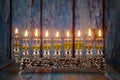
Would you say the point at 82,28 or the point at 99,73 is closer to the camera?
the point at 99,73

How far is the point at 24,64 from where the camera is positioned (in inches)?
326

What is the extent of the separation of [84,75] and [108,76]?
0.73 m

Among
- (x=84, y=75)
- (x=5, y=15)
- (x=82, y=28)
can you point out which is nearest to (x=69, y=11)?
(x=82, y=28)

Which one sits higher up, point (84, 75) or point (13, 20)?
point (13, 20)

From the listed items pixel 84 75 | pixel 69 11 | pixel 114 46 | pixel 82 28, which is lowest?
pixel 84 75

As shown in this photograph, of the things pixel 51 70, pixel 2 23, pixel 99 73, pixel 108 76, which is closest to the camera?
pixel 108 76

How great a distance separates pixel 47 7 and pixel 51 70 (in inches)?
106

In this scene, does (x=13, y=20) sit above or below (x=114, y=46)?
above

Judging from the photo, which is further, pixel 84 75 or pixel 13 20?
pixel 13 20

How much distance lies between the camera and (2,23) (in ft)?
34.5

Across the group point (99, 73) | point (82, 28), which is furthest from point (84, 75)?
point (82, 28)

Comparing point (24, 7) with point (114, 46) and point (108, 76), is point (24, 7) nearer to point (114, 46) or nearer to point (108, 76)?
point (114, 46)

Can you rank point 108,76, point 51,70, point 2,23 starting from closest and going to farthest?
point 108,76
point 51,70
point 2,23

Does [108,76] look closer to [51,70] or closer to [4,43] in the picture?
[51,70]
